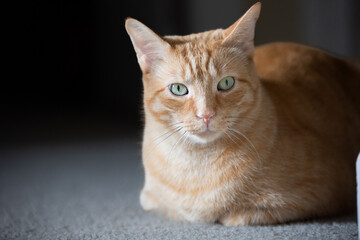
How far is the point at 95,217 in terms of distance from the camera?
181 centimetres

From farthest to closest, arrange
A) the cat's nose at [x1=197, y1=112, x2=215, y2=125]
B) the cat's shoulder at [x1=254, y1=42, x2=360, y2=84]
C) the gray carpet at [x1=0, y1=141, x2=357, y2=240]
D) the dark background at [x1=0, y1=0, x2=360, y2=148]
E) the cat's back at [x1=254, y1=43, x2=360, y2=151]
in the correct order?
the dark background at [x1=0, y1=0, x2=360, y2=148]
the cat's shoulder at [x1=254, y1=42, x2=360, y2=84]
the cat's back at [x1=254, y1=43, x2=360, y2=151]
the gray carpet at [x1=0, y1=141, x2=357, y2=240]
the cat's nose at [x1=197, y1=112, x2=215, y2=125]

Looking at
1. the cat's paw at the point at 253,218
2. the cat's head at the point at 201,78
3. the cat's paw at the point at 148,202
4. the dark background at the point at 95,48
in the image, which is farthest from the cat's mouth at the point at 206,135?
the dark background at the point at 95,48

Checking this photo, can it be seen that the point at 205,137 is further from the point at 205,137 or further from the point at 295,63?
the point at 295,63

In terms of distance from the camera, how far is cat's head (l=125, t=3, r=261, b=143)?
4.78 feet

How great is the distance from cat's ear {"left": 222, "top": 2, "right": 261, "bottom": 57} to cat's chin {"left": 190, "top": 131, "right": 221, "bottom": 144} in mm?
303

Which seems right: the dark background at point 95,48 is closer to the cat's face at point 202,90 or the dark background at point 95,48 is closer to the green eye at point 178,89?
the cat's face at point 202,90

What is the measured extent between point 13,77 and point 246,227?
12.7 feet

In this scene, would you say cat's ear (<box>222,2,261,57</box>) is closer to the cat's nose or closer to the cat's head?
the cat's head

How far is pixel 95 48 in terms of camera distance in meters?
4.58

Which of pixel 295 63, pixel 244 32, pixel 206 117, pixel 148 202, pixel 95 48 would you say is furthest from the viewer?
pixel 95 48

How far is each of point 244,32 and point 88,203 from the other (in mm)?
991

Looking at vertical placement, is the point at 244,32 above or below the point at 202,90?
above

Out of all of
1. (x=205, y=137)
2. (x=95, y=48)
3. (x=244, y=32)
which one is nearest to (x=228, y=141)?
(x=205, y=137)

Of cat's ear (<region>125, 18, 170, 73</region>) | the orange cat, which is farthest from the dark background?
cat's ear (<region>125, 18, 170, 73</region>)
